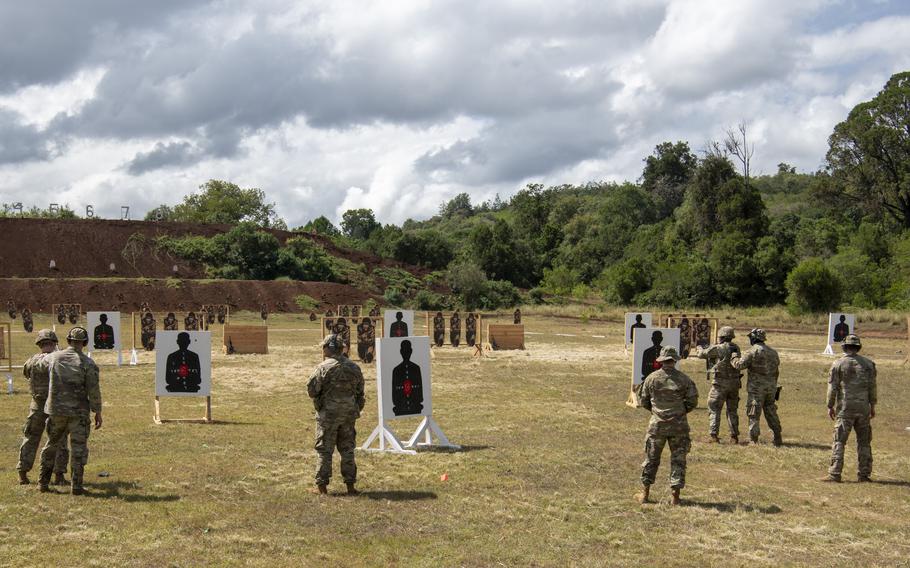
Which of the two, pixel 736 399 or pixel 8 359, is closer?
pixel 736 399

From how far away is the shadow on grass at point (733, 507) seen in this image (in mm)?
9820

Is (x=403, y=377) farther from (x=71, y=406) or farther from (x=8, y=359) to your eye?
(x=8, y=359)

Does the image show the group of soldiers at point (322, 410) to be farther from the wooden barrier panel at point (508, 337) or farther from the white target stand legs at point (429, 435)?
the wooden barrier panel at point (508, 337)

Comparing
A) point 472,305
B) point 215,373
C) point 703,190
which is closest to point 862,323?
point 703,190

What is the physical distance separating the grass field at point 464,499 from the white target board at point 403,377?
87cm

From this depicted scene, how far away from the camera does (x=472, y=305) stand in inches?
2918

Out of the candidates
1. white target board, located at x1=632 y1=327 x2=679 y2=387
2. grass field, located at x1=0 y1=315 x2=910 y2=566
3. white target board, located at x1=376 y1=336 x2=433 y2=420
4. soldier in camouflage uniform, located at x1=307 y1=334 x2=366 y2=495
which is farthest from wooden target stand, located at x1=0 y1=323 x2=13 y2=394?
white target board, located at x1=632 y1=327 x2=679 y2=387

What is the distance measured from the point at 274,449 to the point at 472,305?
61231mm

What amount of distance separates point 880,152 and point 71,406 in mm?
76052

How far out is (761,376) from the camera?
45.1ft

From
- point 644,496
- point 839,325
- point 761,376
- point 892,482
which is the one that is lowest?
point 892,482

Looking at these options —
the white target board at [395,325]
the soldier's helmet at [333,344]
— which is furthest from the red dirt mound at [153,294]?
the soldier's helmet at [333,344]

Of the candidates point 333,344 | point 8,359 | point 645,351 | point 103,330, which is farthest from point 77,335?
point 103,330

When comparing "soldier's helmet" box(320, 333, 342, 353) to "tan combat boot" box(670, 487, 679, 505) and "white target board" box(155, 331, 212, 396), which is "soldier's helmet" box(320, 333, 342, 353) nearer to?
"tan combat boot" box(670, 487, 679, 505)
